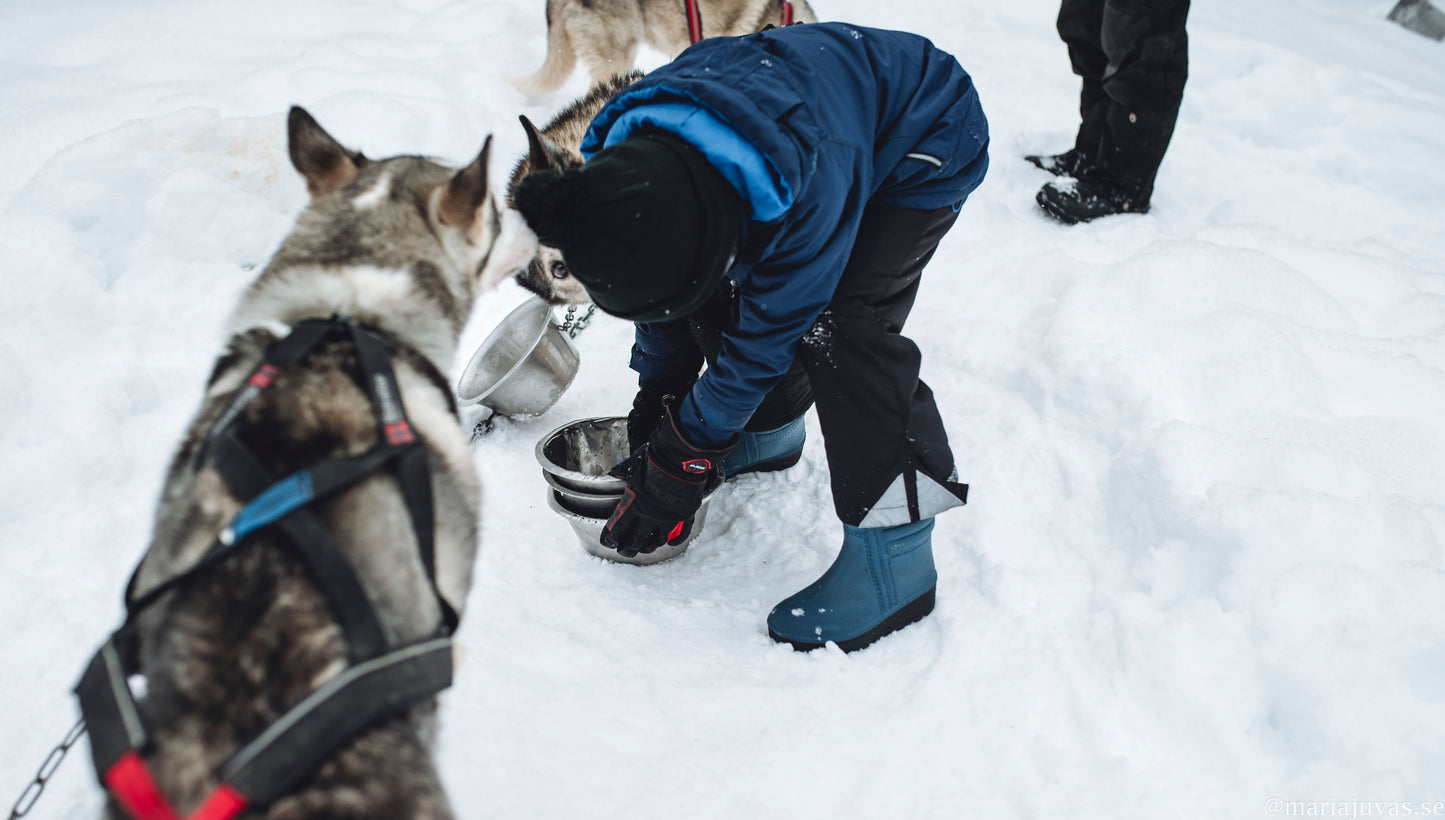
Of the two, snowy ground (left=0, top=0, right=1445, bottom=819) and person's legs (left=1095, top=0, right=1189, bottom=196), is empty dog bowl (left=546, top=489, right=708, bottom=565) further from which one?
person's legs (left=1095, top=0, right=1189, bottom=196)

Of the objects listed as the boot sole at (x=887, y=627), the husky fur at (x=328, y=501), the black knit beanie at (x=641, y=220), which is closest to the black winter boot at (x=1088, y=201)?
the boot sole at (x=887, y=627)

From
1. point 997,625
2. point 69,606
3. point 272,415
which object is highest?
point 272,415

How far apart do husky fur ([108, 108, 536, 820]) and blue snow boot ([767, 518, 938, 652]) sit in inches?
42.9

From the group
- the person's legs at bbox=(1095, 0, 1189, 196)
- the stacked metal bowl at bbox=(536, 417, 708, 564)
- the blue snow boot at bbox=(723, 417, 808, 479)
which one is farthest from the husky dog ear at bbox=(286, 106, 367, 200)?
the person's legs at bbox=(1095, 0, 1189, 196)

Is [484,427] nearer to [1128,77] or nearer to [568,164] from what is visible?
[568,164]

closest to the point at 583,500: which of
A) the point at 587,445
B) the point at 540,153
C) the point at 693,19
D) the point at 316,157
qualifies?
the point at 587,445

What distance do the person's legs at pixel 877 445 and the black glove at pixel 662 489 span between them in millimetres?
372

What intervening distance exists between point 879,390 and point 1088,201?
8.55ft

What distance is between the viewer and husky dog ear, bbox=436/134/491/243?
1.30m

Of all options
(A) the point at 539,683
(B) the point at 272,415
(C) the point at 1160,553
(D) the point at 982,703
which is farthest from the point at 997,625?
(B) the point at 272,415

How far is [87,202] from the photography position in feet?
10.1

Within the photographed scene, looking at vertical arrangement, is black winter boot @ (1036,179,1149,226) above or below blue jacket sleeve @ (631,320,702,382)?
below

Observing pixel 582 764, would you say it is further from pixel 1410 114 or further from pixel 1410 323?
pixel 1410 114

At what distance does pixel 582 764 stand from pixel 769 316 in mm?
1142
